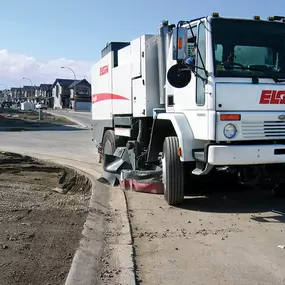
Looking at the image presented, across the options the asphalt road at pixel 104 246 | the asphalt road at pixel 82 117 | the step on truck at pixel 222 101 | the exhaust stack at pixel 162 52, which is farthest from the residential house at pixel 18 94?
the step on truck at pixel 222 101

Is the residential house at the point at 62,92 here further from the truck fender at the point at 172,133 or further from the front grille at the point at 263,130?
the front grille at the point at 263,130

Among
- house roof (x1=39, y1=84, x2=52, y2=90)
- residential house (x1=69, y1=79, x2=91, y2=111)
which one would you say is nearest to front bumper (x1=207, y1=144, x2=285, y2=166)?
residential house (x1=69, y1=79, x2=91, y2=111)

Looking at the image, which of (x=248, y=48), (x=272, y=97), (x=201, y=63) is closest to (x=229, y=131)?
(x=272, y=97)

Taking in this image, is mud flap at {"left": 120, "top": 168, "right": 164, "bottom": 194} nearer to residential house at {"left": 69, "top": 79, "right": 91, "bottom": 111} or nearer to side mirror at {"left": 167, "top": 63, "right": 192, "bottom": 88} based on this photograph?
side mirror at {"left": 167, "top": 63, "right": 192, "bottom": 88}

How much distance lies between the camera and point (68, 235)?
5.24 meters

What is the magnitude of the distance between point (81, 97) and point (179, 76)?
318 ft

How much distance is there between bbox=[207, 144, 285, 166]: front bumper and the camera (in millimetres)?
5910

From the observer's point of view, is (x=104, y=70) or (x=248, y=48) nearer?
(x=248, y=48)

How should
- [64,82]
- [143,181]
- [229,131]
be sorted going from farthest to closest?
[64,82]
[143,181]
[229,131]

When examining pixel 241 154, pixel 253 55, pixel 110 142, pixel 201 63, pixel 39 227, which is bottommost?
pixel 39 227

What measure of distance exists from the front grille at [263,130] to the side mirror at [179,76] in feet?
3.82

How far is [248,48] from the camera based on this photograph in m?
6.24

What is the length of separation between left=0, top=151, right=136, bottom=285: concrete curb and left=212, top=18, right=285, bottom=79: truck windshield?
2.68 meters

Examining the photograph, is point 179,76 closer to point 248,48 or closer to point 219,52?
point 219,52
